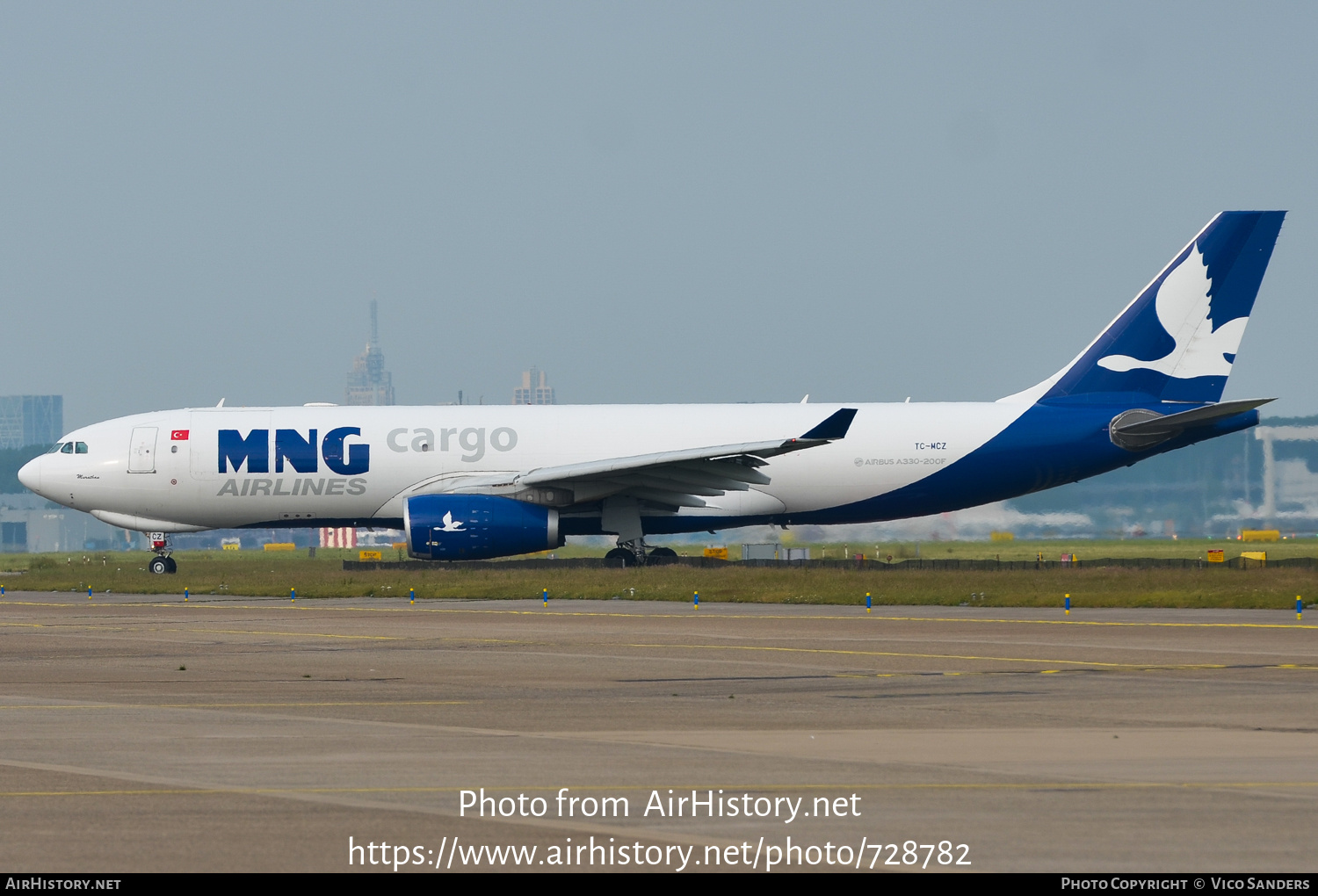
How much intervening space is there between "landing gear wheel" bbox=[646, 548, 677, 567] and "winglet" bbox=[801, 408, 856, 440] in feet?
19.4

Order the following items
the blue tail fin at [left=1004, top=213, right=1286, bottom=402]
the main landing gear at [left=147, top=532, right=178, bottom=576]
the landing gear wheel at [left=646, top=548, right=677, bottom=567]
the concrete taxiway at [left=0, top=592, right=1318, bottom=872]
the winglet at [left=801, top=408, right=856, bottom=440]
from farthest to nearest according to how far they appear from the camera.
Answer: the main landing gear at [left=147, top=532, right=178, bottom=576] < the landing gear wheel at [left=646, top=548, right=677, bottom=567] < the blue tail fin at [left=1004, top=213, right=1286, bottom=402] < the winglet at [left=801, top=408, right=856, bottom=440] < the concrete taxiway at [left=0, top=592, right=1318, bottom=872]

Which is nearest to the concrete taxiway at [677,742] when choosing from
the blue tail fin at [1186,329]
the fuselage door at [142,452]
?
the blue tail fin at [1186,329]

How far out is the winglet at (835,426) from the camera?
36062mm

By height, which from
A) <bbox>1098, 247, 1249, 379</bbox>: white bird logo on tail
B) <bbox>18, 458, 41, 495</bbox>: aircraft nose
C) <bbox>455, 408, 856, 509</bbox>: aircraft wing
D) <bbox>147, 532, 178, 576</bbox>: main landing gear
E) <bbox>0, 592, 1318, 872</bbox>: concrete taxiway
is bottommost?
<bbox>0, 592, 1318, 872</bbox>: concrete taxiway

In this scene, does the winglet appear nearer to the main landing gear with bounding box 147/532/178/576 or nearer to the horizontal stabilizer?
the horizontal stabilizer

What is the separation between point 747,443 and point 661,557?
4043 millimetres

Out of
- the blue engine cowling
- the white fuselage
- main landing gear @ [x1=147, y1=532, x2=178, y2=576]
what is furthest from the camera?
main landing gear @ [x1=147, y1=532, x2=178, y2=576]

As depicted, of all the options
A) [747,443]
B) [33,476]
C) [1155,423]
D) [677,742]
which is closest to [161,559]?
[33,476]

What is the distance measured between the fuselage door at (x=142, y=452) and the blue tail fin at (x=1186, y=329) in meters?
22.4

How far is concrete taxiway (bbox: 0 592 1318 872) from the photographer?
817 cm

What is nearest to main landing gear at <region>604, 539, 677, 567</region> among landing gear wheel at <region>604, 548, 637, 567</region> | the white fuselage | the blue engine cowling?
landing gear wheel at <region>604, 548, 637, 567</region>

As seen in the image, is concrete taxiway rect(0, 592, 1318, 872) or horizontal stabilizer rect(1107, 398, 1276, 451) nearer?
concrete taxiway rect(0, 592, 1318, 872)

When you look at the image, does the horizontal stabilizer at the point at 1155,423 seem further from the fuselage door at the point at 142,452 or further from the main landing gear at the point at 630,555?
the fuselage door at the point at 142,452
